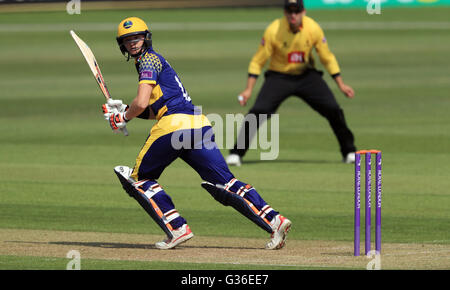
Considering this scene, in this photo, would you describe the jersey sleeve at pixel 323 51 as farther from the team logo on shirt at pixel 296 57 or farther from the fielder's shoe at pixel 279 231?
the fielder's shoe at pixel 279 231

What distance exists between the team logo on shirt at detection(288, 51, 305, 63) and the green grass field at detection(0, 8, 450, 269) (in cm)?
140

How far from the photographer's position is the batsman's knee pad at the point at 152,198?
29.7 feet

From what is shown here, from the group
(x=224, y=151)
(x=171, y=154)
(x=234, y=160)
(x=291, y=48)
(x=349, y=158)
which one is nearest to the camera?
(x=171, y=154)

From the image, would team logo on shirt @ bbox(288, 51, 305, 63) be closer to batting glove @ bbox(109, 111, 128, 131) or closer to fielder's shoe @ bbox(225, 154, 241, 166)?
fielder's shoe @ bbox(225, 154, 241, 166)

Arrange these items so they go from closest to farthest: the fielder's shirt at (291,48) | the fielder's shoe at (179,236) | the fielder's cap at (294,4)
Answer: the fielder's shoe at (179,236) < the fielder's cap at (294,4) < the fielder's shirt at (291,48)

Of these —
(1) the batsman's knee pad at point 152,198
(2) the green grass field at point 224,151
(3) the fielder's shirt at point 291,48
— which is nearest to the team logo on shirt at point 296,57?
(3) the fielder's shirt at point 291,48

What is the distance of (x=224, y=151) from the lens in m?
16.1

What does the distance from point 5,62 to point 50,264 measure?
21.4m

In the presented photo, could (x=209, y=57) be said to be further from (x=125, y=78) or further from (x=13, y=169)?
(x=13, y=169)

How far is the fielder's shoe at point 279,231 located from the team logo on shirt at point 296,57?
534 cm

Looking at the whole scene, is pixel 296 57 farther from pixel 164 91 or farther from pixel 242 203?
pixel 242 203

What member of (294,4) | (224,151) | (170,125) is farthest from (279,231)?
(224,151)

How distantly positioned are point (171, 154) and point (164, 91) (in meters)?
0.53

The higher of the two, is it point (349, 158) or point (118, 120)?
point (118, 120)
